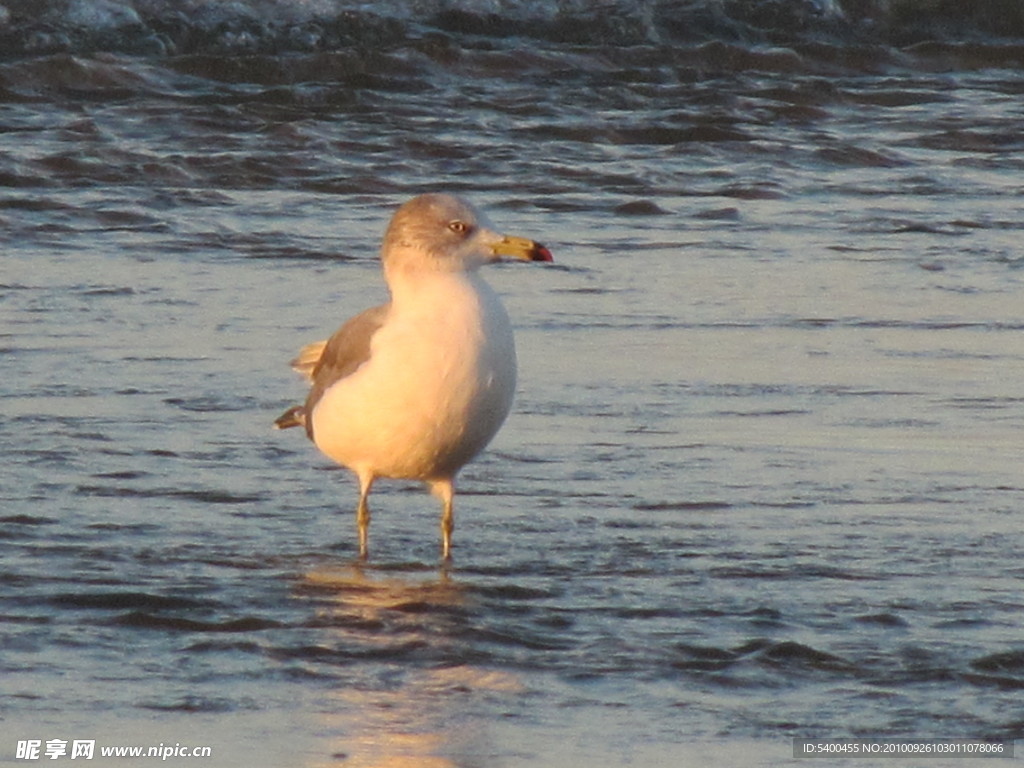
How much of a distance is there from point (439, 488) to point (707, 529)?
2.23ft

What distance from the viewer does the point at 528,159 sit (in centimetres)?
1023

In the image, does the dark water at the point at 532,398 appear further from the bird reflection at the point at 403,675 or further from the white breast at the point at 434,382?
the white breast at the point at 434,382

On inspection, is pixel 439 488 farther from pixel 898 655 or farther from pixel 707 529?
pixel 898 655

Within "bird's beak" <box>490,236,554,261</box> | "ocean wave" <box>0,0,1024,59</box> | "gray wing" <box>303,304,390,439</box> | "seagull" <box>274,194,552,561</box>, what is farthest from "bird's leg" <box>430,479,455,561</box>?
"ocean wave" <box>0,0,1024,59</box>

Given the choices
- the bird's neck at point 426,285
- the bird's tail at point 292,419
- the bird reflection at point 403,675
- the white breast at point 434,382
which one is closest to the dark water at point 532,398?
the bird reflection at point 403,675

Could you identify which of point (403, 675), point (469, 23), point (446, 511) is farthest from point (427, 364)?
point (469, 23)

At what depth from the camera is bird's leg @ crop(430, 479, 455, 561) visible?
5.47 metres

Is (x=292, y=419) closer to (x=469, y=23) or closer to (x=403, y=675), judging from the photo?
(x=403, y=675)

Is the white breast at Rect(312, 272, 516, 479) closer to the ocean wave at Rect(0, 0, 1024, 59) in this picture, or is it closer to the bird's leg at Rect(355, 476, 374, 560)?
the bird's leg at Rect(355, 476, 374, 560)

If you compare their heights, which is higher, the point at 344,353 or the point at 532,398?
the point at 344,353

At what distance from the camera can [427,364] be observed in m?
5.36

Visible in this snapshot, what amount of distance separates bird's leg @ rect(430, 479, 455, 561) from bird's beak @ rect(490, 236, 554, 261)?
1.92ft

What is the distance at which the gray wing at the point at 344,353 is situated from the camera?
5.59 meters

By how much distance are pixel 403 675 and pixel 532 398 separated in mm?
2383
